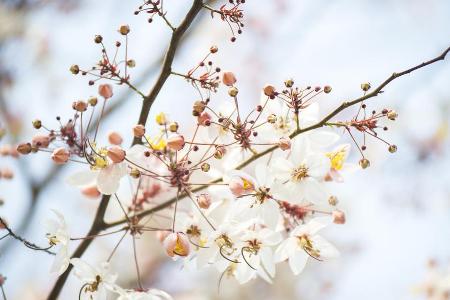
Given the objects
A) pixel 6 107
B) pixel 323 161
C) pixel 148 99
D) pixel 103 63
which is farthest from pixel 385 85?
pixel 6 107

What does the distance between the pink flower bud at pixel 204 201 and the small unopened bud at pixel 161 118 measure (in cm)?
25

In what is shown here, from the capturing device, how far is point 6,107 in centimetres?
404

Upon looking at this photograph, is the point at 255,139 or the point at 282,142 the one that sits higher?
the point at 255,139

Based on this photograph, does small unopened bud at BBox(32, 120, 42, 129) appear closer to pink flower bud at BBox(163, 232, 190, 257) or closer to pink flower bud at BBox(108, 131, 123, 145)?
pink flower bud at BBox(108, 131, 123, 145)

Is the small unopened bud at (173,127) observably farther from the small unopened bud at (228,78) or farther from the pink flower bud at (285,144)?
the pink flower bud at (285,144)

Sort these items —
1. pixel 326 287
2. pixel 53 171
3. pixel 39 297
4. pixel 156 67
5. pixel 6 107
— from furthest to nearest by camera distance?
pixel 326 287
pixel 39 297
pixel 6 107
pixel 156 67
pixel 53 171

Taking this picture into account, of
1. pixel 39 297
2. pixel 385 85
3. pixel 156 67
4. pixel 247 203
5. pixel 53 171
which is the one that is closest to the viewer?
pixel 385 85

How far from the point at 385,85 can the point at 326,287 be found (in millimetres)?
7140

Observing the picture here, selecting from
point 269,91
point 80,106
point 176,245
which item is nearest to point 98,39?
point 80,106

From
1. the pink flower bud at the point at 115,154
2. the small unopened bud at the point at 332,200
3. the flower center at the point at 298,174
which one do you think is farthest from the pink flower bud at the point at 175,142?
the small unopened bud at the point at 332,200

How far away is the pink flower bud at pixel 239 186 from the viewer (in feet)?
4.58

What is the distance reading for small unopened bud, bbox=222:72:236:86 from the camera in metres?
1.38

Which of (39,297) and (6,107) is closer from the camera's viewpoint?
(6,107)

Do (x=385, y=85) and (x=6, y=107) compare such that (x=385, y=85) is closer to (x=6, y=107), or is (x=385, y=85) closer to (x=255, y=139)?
(x=255, y=139)
